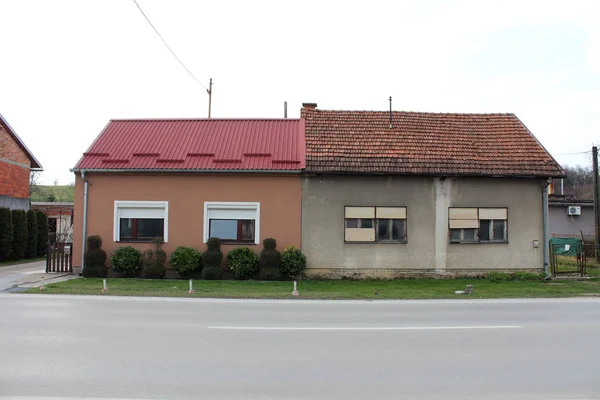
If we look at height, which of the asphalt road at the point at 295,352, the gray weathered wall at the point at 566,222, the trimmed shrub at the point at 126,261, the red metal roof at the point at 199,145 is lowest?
the asphalt road at the point at 295,352

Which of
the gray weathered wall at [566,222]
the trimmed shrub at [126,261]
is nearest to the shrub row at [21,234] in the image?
the trimmed shrub at [126,261]

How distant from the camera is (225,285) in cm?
1605

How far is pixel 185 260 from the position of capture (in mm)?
17344

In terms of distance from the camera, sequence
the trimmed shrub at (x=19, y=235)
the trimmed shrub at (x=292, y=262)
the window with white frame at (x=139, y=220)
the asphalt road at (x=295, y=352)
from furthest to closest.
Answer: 1. the trimmed shrub at (x=19, y=235)
2. the window with white frame at (x=139, y=220)
3. the trimmed shrub at (x=292, y=262)
4. the asphalt road at (x=295, y=352)

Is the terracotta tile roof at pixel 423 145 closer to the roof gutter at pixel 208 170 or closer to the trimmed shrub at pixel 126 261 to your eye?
the roof gutter at pixel 208 170

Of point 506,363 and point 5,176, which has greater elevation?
point 5,176

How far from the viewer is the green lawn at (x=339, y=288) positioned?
45.8 ft

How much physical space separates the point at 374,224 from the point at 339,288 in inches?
137

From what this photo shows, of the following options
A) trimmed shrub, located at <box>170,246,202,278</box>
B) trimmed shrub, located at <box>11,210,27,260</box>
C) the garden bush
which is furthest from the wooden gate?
trimmed shrub, located at <box>11,210,27,260</box>

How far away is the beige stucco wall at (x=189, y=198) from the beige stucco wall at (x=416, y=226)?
0.72 meters

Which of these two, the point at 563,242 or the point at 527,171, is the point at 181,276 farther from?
the point at 563,242

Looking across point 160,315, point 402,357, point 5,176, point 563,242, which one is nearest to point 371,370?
point 402,357

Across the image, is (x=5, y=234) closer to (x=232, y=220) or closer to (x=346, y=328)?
(x=232, y=220)

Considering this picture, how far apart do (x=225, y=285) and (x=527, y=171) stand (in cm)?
1167
